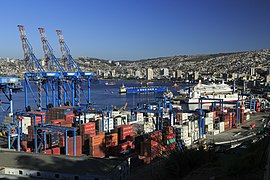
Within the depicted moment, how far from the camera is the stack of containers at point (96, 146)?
12758mm

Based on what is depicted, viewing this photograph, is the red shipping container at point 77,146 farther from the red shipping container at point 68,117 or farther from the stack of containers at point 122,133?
the red shipping container at point 68,117

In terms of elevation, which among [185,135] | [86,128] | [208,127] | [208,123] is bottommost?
[208,127]

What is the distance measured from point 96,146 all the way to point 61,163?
3842 mm

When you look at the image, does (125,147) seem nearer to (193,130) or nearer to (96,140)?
(96,140)

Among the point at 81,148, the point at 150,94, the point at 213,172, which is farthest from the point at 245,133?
the point at 150,94

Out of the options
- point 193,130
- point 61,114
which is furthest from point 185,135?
point 61,114

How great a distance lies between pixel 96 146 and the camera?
12.9 meters

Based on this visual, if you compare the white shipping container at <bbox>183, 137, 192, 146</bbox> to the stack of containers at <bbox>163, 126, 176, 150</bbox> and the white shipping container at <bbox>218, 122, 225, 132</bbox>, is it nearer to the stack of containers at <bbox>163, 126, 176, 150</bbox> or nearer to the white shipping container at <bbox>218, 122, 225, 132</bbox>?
the stack of containers at <bbox>163, 126, 176, 150</bbox>

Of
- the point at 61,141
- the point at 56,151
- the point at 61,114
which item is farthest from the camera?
the point at 61,114

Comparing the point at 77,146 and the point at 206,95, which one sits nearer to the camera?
the point at 77,146

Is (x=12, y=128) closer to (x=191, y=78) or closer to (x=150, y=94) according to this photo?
(x=150, y=94)

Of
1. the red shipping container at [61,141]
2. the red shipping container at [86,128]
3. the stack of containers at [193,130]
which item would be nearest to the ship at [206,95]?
the stack of containers at [193,130]

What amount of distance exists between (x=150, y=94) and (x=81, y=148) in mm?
44894

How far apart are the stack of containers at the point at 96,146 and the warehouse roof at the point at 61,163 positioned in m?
3.13
